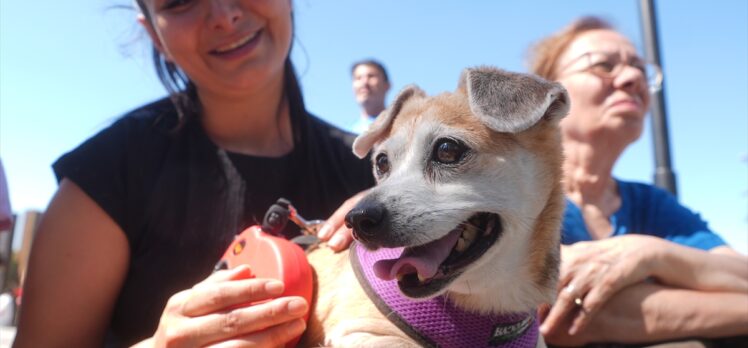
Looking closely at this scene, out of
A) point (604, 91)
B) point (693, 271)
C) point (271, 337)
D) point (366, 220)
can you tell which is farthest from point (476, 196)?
point (604, 91)

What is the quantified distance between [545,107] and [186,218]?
146 centimetres

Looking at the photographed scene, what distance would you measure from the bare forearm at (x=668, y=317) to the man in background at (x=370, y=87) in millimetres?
4537

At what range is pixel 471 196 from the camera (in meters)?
1.75

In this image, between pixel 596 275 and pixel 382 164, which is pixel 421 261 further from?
pixel 596 275

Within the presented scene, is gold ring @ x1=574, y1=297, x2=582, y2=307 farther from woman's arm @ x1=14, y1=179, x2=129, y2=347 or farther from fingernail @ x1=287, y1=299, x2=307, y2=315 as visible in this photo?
woman's arm @ x1=14, y1=179, x2=129, y2=347

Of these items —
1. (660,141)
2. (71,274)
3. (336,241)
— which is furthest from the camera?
(660,141)

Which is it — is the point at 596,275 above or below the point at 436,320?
below

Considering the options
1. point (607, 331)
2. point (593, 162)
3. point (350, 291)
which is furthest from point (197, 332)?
point (593, 162)

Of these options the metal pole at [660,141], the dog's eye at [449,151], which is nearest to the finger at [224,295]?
the dog's eye at [449,151]

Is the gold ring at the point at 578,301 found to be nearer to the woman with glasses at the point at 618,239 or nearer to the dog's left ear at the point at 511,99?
the woman with glasses at the point at 618,239

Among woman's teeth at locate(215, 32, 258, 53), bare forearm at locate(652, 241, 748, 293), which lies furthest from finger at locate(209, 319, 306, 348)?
bare forearm at locate(652, 241, 748, 293)

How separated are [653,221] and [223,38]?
2.40m

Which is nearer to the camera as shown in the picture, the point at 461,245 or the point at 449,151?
the point at 461,245

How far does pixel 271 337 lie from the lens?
1656mm
